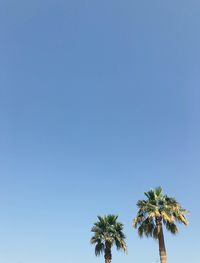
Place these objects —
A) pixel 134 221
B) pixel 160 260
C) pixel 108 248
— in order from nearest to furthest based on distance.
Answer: pixel 160 260 → pixel 134 221 → pixel 108 248

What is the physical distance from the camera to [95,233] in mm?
43906

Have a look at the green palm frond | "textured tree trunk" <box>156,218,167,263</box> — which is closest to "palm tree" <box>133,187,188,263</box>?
"textured tree trunk" <box>156,218,167,263</box>

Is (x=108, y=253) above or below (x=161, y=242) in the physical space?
above

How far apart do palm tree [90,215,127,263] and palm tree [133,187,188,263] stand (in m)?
7.62

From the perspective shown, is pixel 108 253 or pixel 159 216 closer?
pixel 159 216

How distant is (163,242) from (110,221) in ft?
36.6

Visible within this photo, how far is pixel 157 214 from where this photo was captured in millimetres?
35656

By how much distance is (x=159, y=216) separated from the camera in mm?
35656

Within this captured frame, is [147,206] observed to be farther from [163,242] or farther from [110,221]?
[110,221]

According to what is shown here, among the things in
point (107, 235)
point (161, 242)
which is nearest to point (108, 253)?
point (107, 235)

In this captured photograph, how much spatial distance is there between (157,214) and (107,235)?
9.99 meters

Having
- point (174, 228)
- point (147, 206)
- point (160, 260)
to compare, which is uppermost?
point (147, 206)

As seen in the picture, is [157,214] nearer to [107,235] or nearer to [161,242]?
[161,242]

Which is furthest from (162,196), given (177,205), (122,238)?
(122,238)
